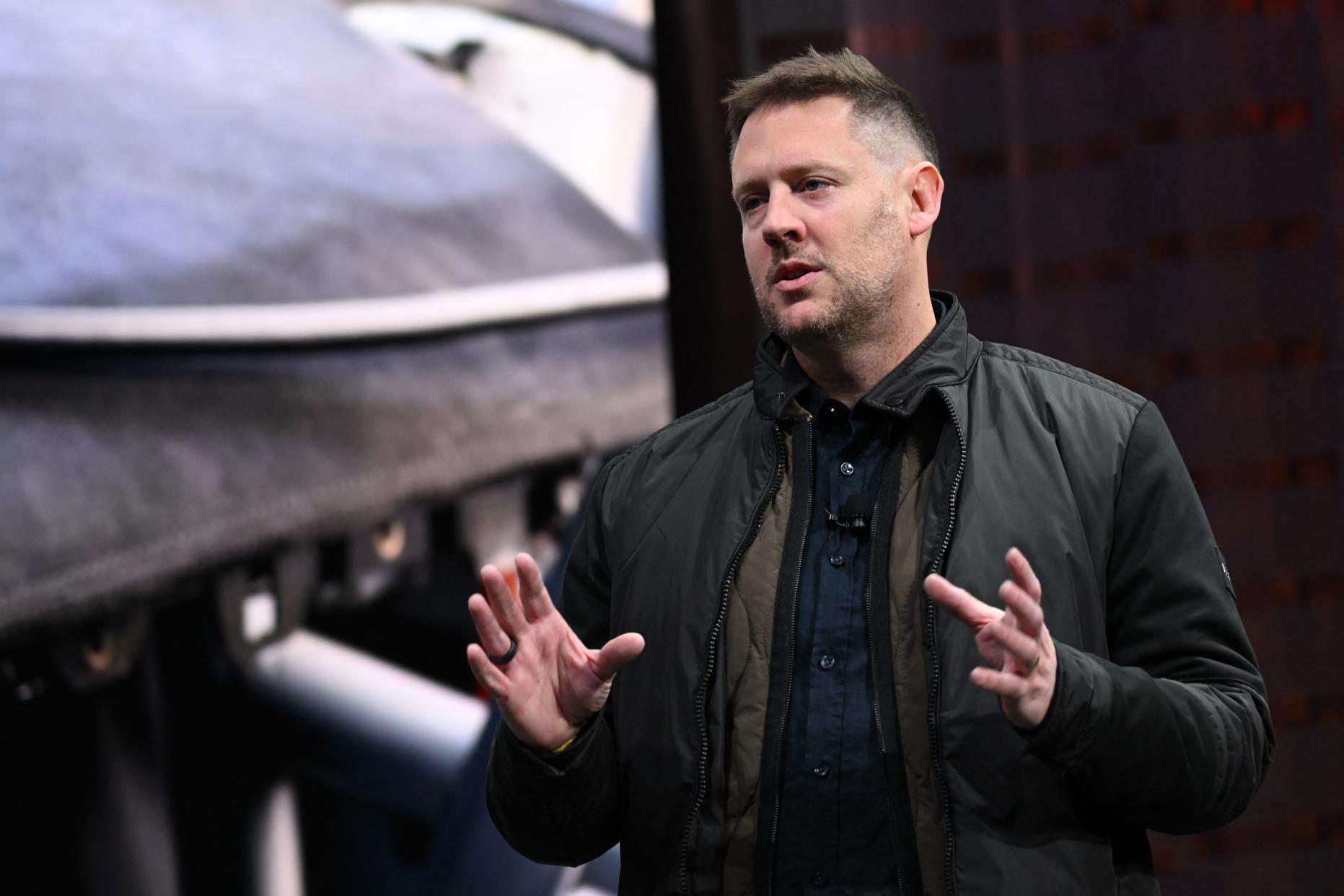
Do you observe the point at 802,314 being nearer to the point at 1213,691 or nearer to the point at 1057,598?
the point at 1057,598

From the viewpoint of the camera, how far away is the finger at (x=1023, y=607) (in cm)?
98

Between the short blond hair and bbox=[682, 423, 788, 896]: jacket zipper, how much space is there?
0.39 meters

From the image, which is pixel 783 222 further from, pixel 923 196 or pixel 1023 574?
pixel 1023 574

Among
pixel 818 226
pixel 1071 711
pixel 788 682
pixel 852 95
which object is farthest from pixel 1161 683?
pixel 852 95

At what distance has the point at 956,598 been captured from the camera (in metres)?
1.00

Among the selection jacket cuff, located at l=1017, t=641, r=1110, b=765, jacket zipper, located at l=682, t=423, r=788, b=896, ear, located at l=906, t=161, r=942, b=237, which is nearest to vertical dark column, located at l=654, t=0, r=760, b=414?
ear, located at l=906, t=161, r=942, b=237

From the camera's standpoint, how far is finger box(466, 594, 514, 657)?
117 centimetres

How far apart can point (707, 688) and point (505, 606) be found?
21 cm

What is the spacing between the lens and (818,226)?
1281 mm

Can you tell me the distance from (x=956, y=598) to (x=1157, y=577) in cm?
26

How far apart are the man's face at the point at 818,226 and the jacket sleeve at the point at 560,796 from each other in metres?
0.46

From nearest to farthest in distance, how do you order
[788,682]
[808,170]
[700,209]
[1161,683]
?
[1161,683] → [788,682] → [808,170] → [700,209]

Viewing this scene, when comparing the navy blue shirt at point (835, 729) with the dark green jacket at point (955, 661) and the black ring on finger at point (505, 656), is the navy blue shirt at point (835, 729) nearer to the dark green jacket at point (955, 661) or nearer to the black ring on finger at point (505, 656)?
the dark green jacket at point (955, 661)

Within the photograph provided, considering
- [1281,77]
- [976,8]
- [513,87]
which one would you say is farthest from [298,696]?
[1281,77]
